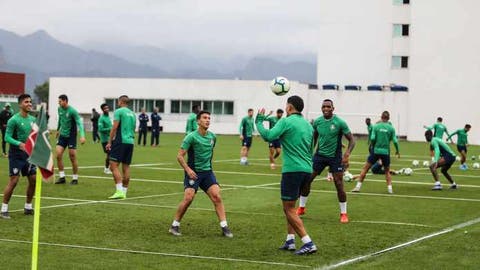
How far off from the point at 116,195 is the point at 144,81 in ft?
215

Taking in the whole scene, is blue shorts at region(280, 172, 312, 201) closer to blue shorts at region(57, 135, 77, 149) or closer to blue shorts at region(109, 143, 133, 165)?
blue shorts at region(109, 143, 133, 165)

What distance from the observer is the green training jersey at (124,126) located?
1955cm

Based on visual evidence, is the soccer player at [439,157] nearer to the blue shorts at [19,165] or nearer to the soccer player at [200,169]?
the soccer player at [200,169]

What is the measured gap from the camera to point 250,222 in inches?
621

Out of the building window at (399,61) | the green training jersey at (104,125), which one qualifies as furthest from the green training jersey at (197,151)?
the building window at (399,61)

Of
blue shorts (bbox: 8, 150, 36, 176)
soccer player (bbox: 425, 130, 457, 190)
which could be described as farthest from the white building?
blue shorts (bbox: 8, 150, 36, 176)

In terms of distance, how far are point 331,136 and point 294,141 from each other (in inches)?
196

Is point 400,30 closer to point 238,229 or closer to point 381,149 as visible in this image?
point 381,149

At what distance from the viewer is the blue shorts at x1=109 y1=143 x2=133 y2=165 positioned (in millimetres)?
19531

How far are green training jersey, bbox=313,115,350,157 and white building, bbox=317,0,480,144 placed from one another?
57690 mm

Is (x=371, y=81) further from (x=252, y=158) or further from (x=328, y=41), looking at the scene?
(x=252, y=158)

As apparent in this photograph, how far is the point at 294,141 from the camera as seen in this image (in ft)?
40.9

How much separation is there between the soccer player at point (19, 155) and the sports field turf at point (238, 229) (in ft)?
1.58

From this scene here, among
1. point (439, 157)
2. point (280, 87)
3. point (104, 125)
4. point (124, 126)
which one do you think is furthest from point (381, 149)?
point (280, 87)
